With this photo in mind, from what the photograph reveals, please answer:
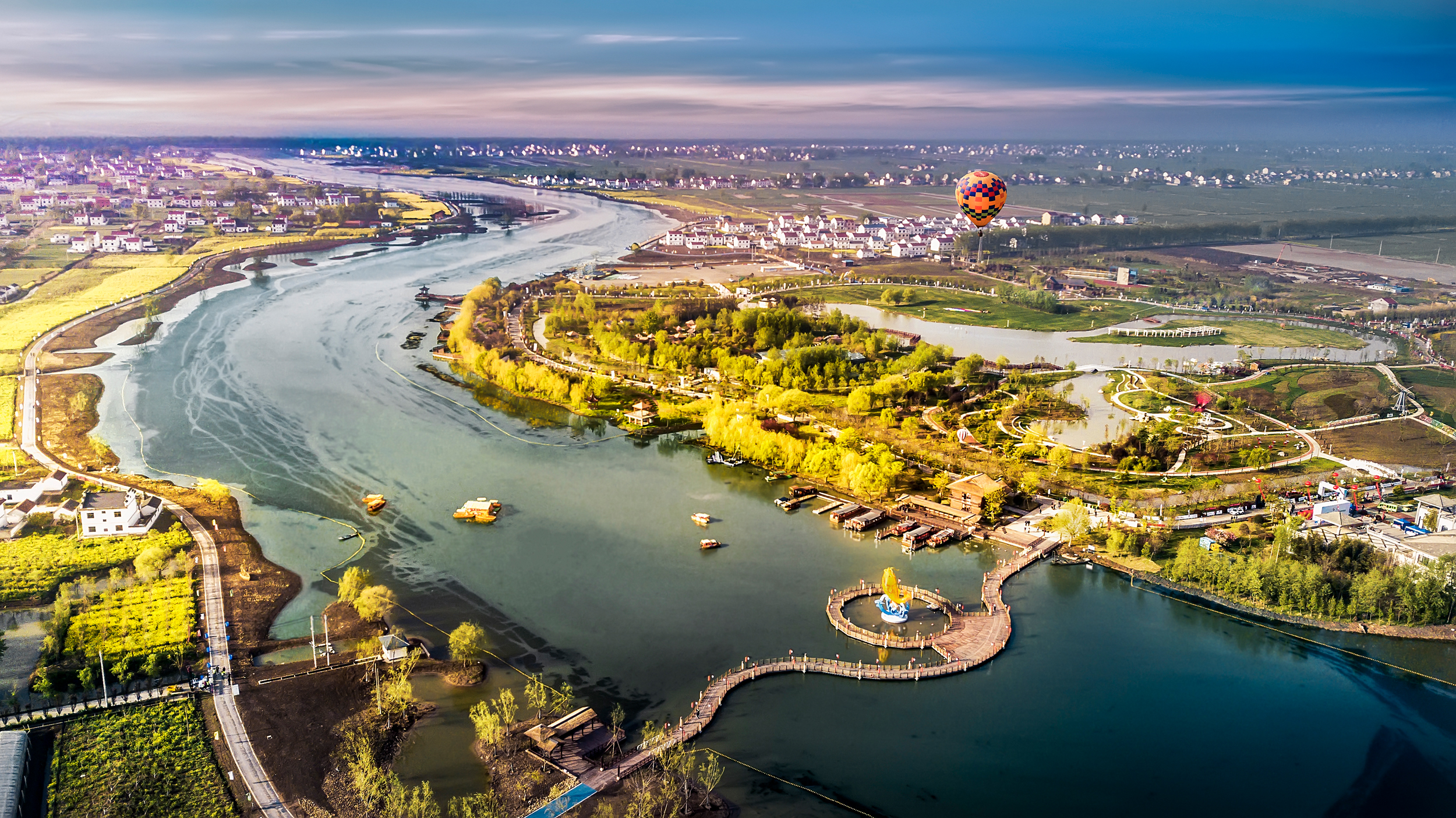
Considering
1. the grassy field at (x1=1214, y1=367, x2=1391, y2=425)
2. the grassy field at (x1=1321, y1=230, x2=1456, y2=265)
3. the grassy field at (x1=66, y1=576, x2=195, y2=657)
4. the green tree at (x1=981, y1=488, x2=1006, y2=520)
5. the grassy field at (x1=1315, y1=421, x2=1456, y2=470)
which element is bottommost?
the grassy field at (x1=66, y1=576, x2=195, y2=657)

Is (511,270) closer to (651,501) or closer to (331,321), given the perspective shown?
(331,321)

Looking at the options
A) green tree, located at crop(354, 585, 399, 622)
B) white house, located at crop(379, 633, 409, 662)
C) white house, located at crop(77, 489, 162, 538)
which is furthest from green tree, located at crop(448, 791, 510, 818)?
white house, located at crop(77, 489, 162, 538)

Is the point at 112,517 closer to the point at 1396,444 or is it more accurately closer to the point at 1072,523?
the point at 1072,523

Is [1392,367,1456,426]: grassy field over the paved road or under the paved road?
over

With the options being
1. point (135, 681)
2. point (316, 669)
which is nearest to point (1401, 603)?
point (316, 669)

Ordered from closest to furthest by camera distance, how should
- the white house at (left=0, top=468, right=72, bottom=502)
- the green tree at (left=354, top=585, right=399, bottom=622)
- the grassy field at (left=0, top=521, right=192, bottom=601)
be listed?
the green tree at (left=354, top=585, right=399, bottom=622)
the grassy field at (left=0, top=521, right=192, bottom=601)
the white house at (left=0, top=468, right=72, bottom=502)

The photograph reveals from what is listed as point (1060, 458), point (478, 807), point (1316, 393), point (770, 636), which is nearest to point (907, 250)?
point (1316, 393)

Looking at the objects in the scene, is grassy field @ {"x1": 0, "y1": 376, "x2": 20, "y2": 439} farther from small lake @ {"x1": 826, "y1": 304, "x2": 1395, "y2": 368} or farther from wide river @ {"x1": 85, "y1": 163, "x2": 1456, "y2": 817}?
small lake @ {"x1": 826, "y1": 304, "x2": 1395, "y2": 368}
